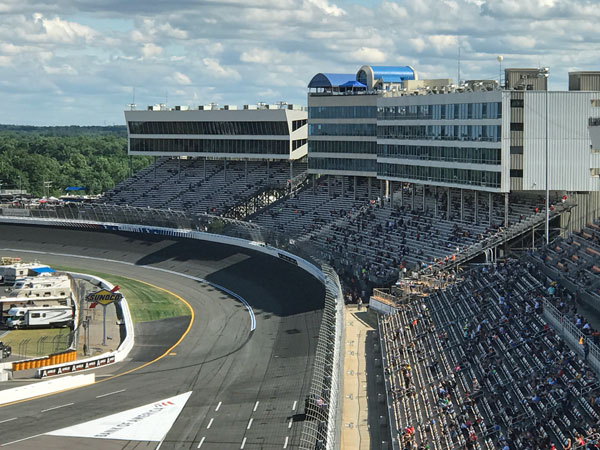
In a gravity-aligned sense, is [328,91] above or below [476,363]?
above

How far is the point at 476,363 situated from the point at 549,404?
358 inches

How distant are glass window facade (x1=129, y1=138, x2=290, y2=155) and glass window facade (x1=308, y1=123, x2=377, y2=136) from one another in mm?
10253

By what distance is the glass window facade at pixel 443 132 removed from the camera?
236ft

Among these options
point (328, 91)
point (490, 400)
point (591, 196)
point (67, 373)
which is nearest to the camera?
point (490, 400)

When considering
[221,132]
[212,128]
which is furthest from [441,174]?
[212,128]

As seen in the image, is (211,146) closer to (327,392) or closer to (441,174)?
(441,174)

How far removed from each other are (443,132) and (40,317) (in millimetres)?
34003

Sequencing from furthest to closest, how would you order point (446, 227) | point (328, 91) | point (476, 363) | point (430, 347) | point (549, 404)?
point (328, 91), point (446, 227), point (430, 347), point (476, 363), point (549, 404)

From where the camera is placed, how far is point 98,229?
11181 cm

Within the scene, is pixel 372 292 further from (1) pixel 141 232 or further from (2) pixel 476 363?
(1) pixel 141 232

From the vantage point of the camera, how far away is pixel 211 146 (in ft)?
395

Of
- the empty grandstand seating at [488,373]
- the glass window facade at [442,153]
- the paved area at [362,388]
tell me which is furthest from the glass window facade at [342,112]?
the empty grandstand seating at [488,373]

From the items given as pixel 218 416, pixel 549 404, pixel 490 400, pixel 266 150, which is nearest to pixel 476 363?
pixel 490 400

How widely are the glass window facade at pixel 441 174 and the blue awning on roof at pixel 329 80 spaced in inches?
580
